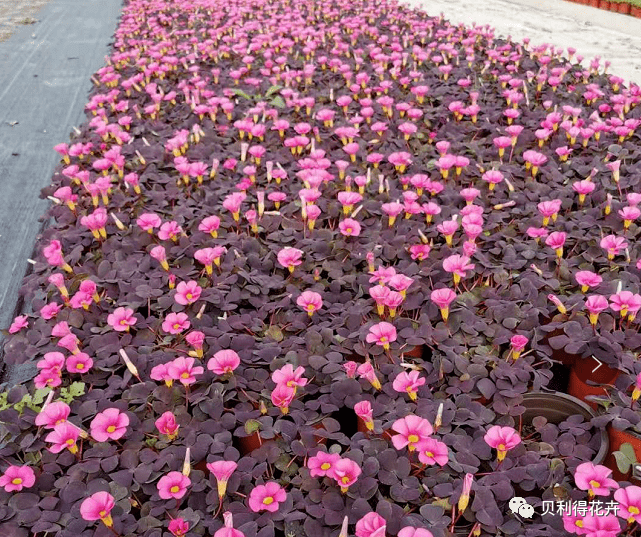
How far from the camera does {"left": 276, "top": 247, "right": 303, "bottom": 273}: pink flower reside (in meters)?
1.60

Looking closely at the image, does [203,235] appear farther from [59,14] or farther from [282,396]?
[59,14]

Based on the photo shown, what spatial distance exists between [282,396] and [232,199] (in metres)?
0.87

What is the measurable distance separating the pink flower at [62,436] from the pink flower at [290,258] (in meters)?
0.70

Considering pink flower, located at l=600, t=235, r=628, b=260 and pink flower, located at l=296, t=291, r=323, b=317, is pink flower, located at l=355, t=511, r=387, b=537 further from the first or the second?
pink flower, located at l=600, t=235, r=628, b=260

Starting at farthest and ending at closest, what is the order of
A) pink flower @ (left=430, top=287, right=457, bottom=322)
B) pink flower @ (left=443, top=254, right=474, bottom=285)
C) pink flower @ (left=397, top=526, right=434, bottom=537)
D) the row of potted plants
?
the row of potted plants < pink flower @ (left=443, top=254, right=474, bottom=285) < pink flower @ (left=430, top=287, right=457, bottom=322) < pink flower @ (left=397, top=526, right=434, bottom=537)

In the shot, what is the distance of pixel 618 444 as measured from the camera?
1.19 metres

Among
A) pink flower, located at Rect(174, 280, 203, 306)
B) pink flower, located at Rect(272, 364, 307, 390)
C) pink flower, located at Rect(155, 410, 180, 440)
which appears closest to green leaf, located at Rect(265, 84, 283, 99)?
pink flower, located at Rect(174, 280, 203, 306)

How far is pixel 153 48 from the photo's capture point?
3.98 m

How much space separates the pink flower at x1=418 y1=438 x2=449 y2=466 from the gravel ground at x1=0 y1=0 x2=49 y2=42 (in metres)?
5.86

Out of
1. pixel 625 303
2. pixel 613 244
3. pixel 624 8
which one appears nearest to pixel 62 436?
pixel 625 303

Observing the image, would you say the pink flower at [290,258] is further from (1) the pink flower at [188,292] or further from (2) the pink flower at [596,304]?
(2) the pink flower at [596,304]

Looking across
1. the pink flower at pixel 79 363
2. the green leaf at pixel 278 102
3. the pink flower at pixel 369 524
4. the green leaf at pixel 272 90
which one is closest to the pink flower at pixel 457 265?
the pink flower at pixel 369 524

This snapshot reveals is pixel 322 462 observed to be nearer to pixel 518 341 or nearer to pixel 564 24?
pixel 518 341

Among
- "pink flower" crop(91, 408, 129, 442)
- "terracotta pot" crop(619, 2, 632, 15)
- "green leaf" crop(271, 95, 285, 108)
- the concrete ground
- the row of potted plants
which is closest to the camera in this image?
"pink flower" crop(91, 408, 129, 442)
